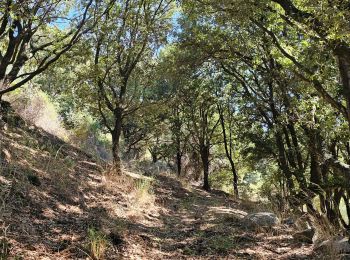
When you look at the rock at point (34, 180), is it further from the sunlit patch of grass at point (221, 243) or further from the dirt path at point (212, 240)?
the sunlit patch of grass at point (221, 243)

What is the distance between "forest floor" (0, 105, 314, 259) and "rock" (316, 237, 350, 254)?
7.7 inches

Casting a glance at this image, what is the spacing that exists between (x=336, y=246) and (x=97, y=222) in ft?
10.5

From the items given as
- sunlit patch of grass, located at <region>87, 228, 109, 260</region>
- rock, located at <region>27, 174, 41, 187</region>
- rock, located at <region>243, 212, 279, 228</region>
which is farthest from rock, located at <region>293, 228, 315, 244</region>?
rock, located at <region>27, 174, 41, 187</region>

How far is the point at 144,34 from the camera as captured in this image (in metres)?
9.54

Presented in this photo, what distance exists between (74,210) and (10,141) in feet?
9.10

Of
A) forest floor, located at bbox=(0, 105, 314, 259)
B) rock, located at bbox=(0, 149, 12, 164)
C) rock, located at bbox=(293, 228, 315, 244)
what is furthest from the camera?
rock, located at bbox=(0, 149, 12, 164)

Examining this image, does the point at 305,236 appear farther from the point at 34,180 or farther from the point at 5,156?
the point at 5,156

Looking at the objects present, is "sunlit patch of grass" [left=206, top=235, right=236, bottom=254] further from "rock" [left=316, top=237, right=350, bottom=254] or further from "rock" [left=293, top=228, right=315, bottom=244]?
"rock" [left=316, top=237, right=350, bottom=254]

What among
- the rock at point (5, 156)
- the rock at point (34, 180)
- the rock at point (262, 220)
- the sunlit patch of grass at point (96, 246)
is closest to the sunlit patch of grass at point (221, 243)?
the rock at point (262, 220)

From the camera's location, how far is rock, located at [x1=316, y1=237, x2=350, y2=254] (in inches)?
185

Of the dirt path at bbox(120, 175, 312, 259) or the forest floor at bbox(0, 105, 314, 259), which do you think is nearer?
the forest floor at bbox(0, 105, 314, 259)

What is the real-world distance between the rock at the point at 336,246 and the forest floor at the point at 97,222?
0.19 m

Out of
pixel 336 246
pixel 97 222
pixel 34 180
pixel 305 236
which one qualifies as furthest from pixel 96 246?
pixel 305 236

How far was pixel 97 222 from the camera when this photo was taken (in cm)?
541
